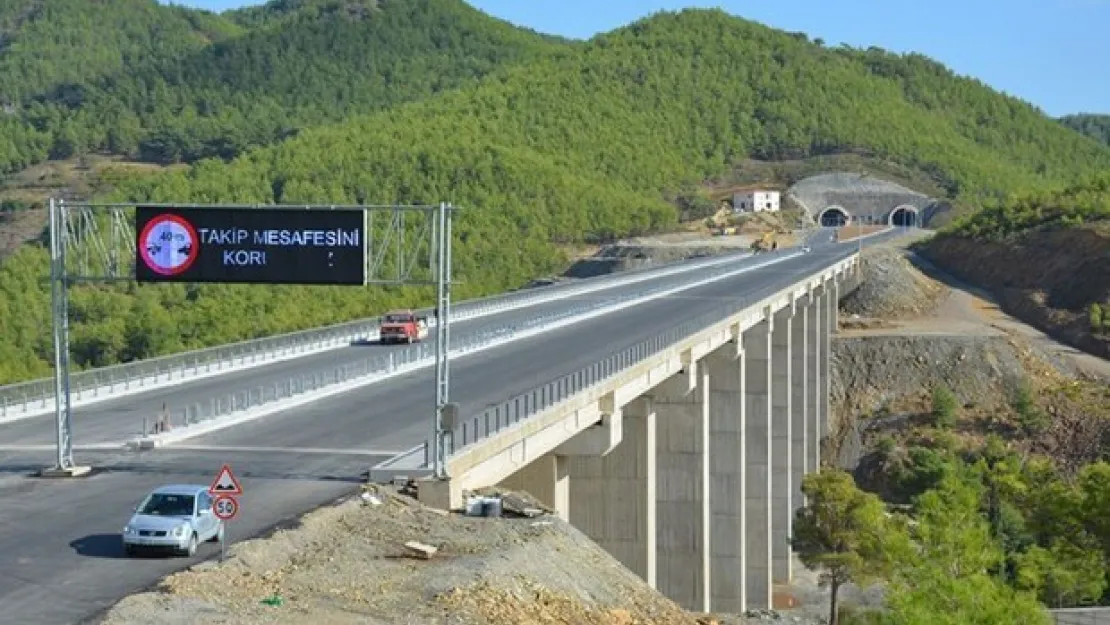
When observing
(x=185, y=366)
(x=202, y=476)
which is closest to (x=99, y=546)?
(x=202, y=476)

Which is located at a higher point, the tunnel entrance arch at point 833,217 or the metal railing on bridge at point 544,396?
the tunnel entrance arch at point 833,217

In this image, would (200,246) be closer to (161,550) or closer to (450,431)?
(450,431)

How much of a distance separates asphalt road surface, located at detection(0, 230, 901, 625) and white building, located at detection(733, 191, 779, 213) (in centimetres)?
13772

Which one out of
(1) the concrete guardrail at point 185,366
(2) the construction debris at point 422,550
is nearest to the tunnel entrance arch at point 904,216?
(1) the concrete guardrail at point 185,366

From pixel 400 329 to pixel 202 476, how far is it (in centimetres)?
2904

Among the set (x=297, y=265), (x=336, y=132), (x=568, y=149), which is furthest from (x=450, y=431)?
(x=568, y=149)

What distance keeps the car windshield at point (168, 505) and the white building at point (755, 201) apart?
16226 cm

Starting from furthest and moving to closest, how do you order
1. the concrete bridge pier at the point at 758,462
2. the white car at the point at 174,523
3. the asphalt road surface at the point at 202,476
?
1. the concrete bridge pier at the point at 758,462
2. the white car at the point at 174,523
3. the asphalt road surface at the point at 202,476

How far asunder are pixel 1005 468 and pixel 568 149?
5040 inches

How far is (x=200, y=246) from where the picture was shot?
93.4 feet

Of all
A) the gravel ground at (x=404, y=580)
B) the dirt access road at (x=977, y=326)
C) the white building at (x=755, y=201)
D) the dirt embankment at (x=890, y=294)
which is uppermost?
the white building at (x=755, y=201)

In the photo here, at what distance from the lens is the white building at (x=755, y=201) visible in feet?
602

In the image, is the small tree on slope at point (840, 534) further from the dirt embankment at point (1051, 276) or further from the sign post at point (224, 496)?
the dirt embankment at point (1051, 276)

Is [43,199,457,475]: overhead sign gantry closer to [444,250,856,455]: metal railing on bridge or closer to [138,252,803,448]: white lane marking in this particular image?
[444,250,856,455]: metal railing on bridge
